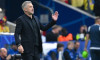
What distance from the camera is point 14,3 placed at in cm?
1862

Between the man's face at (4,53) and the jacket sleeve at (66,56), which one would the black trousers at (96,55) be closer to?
the jacket sleeve at (66,56)

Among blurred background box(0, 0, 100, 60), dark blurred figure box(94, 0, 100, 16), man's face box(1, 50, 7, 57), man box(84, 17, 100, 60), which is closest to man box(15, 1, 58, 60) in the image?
man's face box(1, 50, 7, 57)

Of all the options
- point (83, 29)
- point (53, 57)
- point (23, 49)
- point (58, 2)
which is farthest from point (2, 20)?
point (23, 49)

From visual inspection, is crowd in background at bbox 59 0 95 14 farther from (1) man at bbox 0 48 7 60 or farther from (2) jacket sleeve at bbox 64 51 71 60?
(1) man at bbox 0 48 7 60

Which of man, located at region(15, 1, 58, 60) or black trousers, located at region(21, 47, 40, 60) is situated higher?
man, located at region(15, 1, 58, 60)

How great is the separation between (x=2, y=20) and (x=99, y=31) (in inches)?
166

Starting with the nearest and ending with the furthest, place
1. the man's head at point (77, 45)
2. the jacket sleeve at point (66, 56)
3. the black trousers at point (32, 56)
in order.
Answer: the black trousers at point (32, 56) → the jacket sleeve at point (66, 56) → the man's head at point (77, 45)

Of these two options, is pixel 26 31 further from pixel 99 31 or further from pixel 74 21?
pixel 74 21

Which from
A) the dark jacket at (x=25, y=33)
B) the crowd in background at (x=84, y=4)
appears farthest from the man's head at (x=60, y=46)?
the crowd in background at (x=84, y=4)

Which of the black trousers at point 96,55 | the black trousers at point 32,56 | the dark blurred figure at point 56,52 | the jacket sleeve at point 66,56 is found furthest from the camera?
the dark blurred figure at point 56,52

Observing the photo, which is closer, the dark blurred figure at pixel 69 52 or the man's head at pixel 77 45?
the dark blurred figure at pixel 69 52

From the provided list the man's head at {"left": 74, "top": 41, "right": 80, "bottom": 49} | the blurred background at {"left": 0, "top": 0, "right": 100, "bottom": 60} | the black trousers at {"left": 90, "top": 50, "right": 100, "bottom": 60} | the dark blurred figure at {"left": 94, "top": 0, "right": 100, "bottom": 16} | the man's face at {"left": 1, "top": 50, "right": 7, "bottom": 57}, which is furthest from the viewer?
the dark blurred figure at {"left": 94, "top": 0, "right": 100, "bottom": 16}

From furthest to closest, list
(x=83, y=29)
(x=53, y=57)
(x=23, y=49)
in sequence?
1. (x=83, y=29)
2. (x=53, y=57)
3. (x=23, y=49)

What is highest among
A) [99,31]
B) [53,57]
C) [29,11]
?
[29,11]
